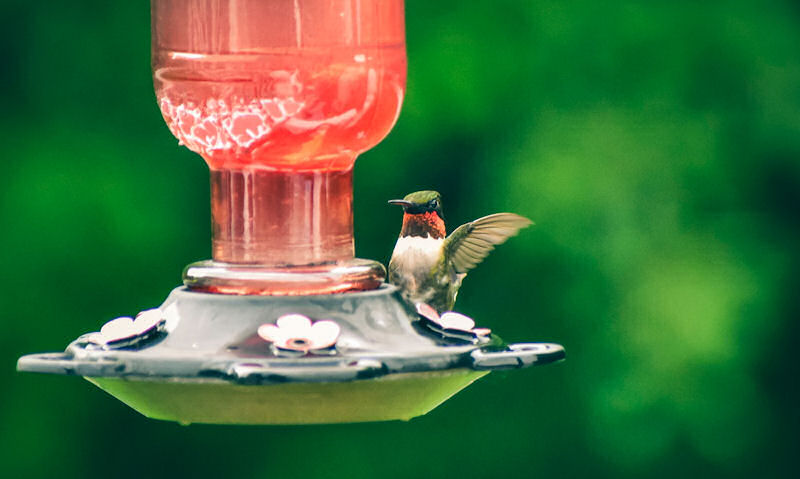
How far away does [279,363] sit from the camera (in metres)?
1.70

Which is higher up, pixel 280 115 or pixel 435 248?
pixel 280 115

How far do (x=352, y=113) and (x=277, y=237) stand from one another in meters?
0.21

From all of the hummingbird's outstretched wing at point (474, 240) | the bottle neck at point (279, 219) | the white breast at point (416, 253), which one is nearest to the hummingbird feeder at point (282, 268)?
the bottle neck at point (279, 219)

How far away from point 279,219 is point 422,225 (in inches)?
18.5

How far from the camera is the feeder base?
175 cm

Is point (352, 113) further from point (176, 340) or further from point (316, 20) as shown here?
point (176, 340)

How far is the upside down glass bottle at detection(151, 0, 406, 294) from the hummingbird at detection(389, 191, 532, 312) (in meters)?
0.31

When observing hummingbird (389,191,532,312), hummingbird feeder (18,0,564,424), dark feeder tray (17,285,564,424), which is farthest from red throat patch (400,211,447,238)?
dark feeder tray (17,285,564,424)

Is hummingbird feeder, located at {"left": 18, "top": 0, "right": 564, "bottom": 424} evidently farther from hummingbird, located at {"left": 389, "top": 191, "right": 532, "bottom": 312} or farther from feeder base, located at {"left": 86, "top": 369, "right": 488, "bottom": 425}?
hummingbird, located at {"left": 389, "top": 191, "right": 532, "bottom": 312}

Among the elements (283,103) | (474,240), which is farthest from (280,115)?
(474,240)

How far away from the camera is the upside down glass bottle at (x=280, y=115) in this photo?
1954 millimetres

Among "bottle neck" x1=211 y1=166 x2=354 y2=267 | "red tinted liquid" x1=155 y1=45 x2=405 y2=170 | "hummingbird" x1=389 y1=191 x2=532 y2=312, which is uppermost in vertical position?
"red tinted liquid" x1=155 y1=45 x2=405 y2=170

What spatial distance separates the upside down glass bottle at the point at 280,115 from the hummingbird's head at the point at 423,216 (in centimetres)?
32

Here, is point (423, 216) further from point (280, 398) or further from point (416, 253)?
point (280, 398)
